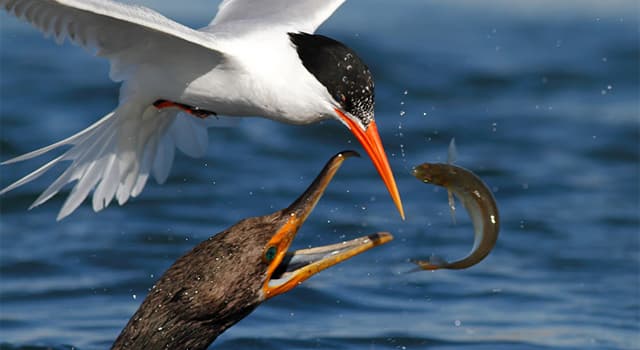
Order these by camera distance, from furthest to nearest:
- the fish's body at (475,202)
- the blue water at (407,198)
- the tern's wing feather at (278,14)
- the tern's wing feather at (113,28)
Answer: the blue water at (407,198), the tern's wing feather at (278,14), the tern's wing feather at (113,28), the fish's body at (475,202)

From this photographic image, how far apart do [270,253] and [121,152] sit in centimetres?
246

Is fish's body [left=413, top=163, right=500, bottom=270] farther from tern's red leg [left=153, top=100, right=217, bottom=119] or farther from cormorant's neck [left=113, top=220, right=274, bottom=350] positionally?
tern's red leg [left=153, top=100, right=217, bottom=119]

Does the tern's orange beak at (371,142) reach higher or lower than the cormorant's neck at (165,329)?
higher

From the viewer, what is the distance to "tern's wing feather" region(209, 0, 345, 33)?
772 centimetres

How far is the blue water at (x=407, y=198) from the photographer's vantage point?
8.72 m

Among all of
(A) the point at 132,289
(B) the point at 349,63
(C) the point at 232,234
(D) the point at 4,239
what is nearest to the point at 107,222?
(D) the point at 4,239

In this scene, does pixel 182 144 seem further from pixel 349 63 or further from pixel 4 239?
pixel 4 239

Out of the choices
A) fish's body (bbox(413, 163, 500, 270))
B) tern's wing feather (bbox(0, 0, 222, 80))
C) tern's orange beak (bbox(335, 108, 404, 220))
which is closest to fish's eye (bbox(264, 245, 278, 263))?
fish's body (bbox(413, 163, 500, 270))

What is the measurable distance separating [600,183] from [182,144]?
521cm

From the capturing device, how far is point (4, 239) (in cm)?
1056

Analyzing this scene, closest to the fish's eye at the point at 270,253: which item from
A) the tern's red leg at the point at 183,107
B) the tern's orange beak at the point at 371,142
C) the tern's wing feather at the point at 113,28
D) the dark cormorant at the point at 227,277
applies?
the dark cormorant at the point at 227,277

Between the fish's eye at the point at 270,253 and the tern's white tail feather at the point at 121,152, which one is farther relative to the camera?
the tern's white tail feather at the point at 121,152

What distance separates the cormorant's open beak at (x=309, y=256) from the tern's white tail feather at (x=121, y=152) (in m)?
2.13

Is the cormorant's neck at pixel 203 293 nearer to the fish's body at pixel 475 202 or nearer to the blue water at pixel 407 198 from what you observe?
the fish's body at pixel 475 202
